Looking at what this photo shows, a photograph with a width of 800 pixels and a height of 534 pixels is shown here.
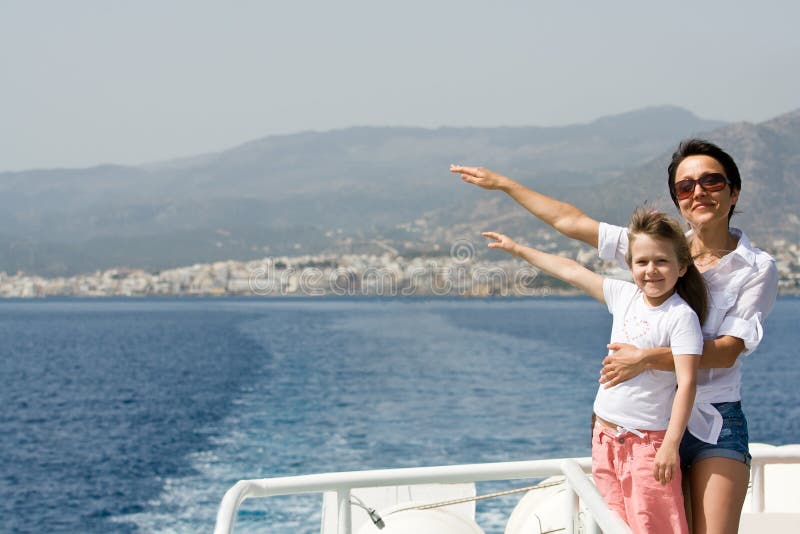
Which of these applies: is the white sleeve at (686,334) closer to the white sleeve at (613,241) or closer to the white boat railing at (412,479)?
the white sleeve at (613,241)

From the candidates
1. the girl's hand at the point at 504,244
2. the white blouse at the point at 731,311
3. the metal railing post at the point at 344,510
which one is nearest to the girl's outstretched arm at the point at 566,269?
the girl's hand at the point at 504,244

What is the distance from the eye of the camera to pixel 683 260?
2.53 m

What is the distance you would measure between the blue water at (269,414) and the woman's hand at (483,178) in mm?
9839

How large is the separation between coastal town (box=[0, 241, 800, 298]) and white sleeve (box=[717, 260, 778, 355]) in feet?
468

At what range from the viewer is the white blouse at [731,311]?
2490mm

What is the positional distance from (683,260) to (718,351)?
0.27 meters

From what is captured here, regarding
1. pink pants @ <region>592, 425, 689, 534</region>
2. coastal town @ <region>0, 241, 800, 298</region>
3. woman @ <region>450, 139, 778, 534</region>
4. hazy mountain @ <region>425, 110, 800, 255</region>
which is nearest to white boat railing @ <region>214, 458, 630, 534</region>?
pink pants @ <region>592, 425, 689, 534</region>

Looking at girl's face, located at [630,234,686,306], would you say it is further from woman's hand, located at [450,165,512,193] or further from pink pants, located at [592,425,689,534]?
woman's hand, located at [450,165,512,193]

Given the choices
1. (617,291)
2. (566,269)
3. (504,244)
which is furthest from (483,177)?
(617,291)

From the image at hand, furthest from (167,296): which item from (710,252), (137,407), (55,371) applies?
(710,252)

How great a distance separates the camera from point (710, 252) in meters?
2.65

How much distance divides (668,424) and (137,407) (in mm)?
32047

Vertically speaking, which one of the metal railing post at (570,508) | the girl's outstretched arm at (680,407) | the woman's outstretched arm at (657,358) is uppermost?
the woman's outstretched arm at (657,358)

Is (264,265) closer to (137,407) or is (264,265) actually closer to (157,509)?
(137,407)
